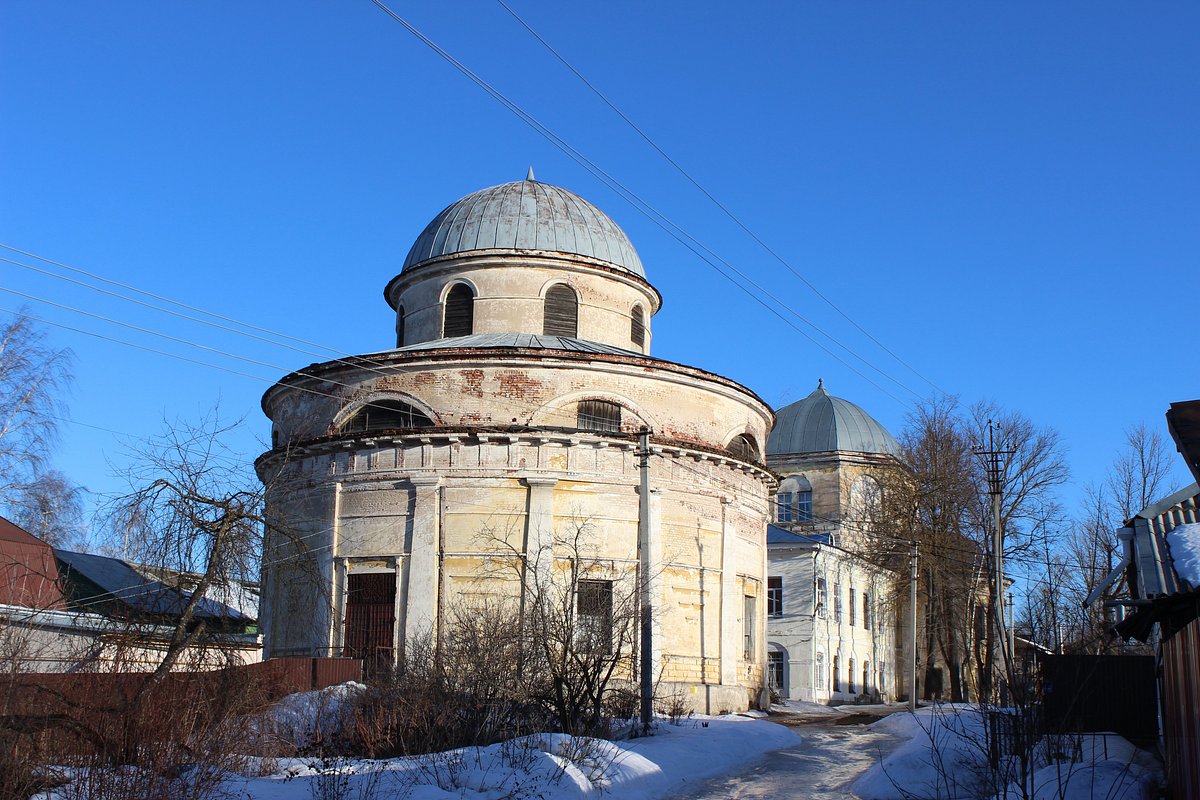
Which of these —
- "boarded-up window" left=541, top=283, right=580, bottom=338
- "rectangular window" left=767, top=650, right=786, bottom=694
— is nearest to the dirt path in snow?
"boarded-up window" left=541, top=283, right=580, bottom=338

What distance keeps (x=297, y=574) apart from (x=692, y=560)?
29.9 feet

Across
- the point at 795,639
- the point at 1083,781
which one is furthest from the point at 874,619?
the point at 1083,781

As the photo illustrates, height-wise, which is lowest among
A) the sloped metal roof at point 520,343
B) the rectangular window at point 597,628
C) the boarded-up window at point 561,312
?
the rectangular window at point 597,628

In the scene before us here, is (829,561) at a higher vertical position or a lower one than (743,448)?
lower

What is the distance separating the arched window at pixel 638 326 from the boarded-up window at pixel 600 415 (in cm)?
519

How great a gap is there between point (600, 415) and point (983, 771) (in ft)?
43.5

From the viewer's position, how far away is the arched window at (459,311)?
2983 cm

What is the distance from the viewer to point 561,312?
29.8 meters

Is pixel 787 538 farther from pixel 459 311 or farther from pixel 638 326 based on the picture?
pixel 459 311

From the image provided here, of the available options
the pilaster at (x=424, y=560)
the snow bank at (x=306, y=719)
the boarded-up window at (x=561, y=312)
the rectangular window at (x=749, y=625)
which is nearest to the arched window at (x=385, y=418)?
the pilaster at (x=424, y=560)

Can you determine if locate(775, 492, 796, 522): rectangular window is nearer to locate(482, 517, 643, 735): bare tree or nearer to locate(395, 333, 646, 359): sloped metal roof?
locate(395, 333, 646, 359): sloped metal roof

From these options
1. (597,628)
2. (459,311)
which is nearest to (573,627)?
(597,628)

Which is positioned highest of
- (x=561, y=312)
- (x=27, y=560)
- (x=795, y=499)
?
(x=561, y=312)

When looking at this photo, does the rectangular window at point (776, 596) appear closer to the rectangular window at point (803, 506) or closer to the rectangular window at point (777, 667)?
the rectangular window at point (777, 667)
